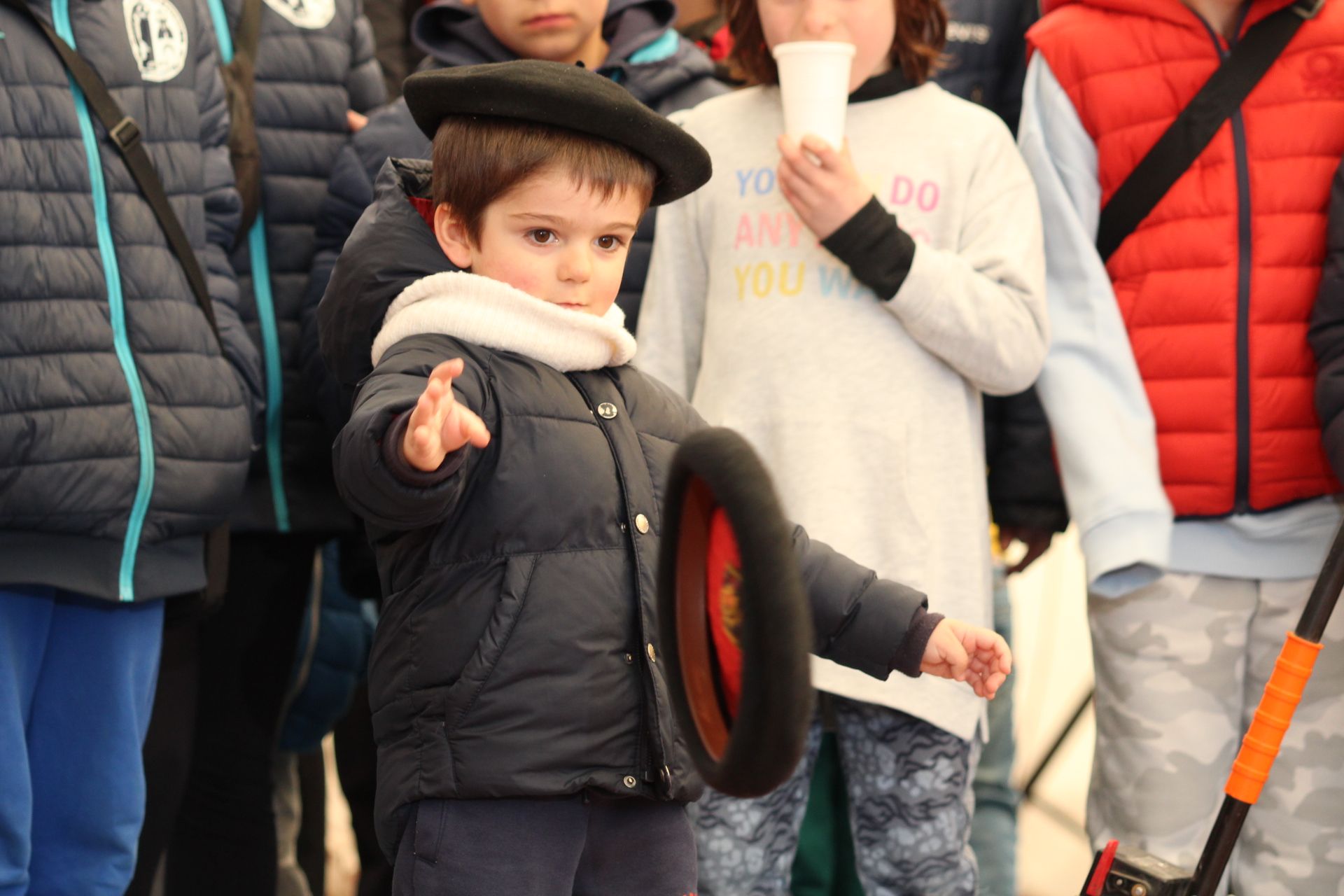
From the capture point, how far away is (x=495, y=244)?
151 cm

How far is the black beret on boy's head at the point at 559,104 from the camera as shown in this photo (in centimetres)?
147

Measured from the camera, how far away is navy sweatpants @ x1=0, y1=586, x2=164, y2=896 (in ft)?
6.44

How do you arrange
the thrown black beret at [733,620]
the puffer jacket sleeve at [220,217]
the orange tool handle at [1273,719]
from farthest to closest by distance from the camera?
1. the puffer jacket sleeve at [220,217]
2. the orange tool handle at [1273,719]
3. the thrown black beret at [733,620]

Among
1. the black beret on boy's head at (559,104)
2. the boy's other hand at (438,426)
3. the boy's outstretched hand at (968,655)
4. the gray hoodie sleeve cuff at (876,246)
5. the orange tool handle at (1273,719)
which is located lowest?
the orange tool handle at (1273,719)

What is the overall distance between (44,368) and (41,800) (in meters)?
0.58

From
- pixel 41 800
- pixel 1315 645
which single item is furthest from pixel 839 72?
pixel 41 800

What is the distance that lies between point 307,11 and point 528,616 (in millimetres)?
1391

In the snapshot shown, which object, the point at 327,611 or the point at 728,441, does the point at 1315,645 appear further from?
the point at 327,611

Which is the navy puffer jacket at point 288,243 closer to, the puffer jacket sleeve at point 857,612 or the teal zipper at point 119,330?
the teal zipper at point 119,330

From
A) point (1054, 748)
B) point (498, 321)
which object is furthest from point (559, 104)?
point (1054, 748)

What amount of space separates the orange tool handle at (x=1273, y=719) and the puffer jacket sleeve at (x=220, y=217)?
141 centimetres

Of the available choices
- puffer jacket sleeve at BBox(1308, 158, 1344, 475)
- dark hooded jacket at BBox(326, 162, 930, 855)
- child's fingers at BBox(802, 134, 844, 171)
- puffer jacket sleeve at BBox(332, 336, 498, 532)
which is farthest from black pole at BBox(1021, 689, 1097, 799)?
puffer jacket sleeve at BBox(332, 336, 498, 532)

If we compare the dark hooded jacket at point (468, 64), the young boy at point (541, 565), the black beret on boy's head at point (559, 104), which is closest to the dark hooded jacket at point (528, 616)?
the young boy at point (541, 565)

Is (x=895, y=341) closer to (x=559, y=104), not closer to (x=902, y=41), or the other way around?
(x=902, y=41)
